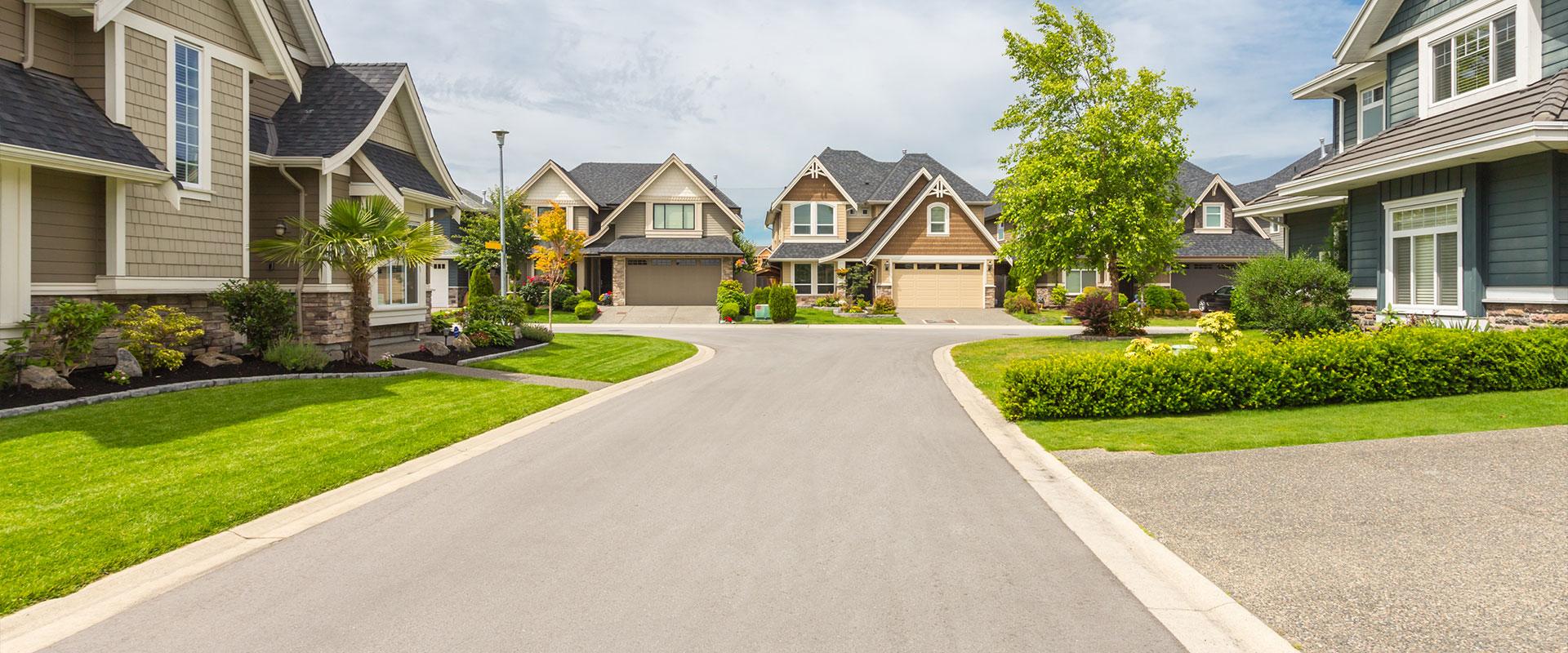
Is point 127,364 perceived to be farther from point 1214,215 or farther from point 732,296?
point 1214,215

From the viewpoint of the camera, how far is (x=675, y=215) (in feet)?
141

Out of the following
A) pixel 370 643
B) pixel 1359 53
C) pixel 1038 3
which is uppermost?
pixel 1038 3

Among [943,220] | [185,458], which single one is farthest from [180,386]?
[943,220]

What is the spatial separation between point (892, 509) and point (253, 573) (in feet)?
14.8

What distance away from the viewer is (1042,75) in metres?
22.7

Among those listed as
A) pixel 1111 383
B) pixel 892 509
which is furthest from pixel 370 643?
pixel 1111 383

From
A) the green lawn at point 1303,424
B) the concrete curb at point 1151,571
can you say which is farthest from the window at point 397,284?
the concrete curb at point 1151,571

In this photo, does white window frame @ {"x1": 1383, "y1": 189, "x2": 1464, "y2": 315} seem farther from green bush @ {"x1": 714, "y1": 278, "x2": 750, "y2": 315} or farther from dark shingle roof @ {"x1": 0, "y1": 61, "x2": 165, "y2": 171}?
green bush @ {"x1": 714, "y1": 278, "x2": 750, "y2": 315}

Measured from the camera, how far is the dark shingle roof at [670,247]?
40.8 metres

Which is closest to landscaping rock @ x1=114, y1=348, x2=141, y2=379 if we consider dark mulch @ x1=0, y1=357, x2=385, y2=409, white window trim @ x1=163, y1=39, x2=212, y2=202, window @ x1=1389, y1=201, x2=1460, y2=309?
dark mulch @ x1=0, y1=357, x2=385, y2=409

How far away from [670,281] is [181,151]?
2888 cm

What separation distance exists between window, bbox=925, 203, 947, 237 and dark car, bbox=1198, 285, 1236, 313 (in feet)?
42.5

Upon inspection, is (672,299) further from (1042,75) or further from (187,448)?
(187,448)

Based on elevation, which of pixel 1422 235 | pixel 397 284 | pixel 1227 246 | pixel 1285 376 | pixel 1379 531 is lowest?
pixel 1379 531
